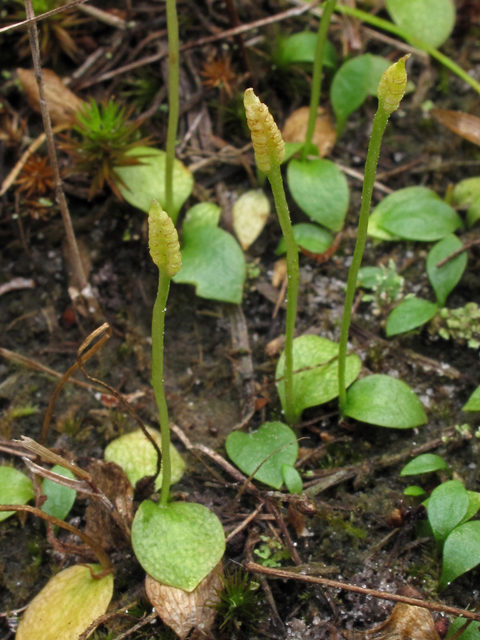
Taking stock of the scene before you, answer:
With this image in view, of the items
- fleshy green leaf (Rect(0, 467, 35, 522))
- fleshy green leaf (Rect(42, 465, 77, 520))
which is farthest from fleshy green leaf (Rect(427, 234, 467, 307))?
fleshy green leaf (Rect(0, 467, 35, 522))

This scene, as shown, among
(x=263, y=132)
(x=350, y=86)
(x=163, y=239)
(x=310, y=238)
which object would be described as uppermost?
(x=263, y=132)

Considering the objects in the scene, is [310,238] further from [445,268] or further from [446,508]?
[446,508]

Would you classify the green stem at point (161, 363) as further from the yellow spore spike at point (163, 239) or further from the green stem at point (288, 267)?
the green stem at point (288, 267)

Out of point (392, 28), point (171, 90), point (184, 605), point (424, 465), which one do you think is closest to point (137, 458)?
point (184, 605)

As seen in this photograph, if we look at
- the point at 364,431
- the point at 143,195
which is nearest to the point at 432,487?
the point at 364,431

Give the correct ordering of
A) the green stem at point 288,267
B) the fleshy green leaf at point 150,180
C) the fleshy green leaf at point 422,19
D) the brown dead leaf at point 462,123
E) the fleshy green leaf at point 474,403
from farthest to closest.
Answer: the fleshy green leaf at point 422,19 → the brown dead leaf at point 462,123 → the fleshy green leaf at point 150,180 → the fleshy green leaf at point 474,403 → the green stem at point 288,267

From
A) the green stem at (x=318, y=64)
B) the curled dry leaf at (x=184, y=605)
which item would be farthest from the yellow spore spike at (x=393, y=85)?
the curled dry leaf at (x=184, y=605)

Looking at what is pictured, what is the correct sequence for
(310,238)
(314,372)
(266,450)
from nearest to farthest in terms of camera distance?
(266,450) < (314,372) < (310,238)
